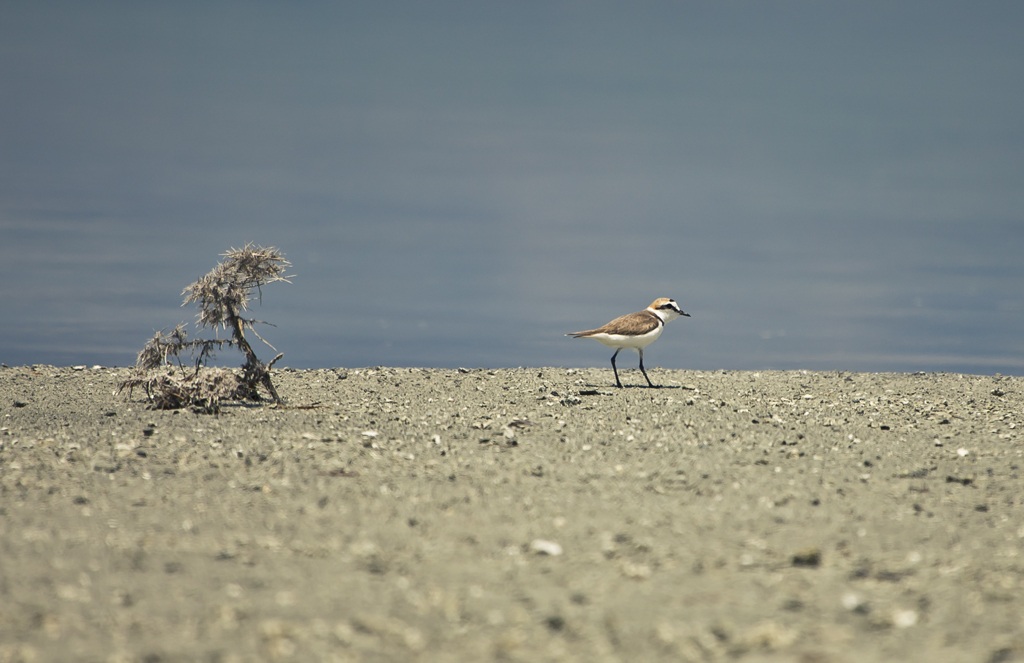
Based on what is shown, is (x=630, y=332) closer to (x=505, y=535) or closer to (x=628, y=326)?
(x=628, y=326)

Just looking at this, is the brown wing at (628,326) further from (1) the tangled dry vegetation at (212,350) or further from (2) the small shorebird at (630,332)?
(1) the tangled dry vegetation at (212,350)

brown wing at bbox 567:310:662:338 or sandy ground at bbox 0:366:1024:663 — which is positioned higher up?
brown wing at bbox 567:310:662:338

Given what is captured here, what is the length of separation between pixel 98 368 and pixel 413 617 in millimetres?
13059

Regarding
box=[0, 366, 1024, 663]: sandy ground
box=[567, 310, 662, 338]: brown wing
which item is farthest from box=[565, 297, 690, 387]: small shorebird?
box=[0, 366, 1024, 663]: sandy ground

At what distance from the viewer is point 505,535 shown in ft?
20.2

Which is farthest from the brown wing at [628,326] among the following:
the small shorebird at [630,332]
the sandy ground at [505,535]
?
the sandy ground at [505,535]

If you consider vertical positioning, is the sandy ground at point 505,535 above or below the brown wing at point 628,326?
below

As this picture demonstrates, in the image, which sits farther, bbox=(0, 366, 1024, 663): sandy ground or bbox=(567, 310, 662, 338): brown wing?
bbox=(567, 310, 662, 338): brown wing

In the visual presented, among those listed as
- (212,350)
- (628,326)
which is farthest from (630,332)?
(212,350)

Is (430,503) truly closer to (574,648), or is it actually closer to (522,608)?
(522,608)

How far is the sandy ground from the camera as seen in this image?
14.9 ft

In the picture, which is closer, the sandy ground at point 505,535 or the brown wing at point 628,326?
the sandy ground at point 505,535

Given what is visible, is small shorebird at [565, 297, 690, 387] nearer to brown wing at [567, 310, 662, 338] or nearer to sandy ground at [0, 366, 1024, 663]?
brown wing at [567, 310, 662, 338]

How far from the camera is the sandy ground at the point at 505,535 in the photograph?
4555mm
